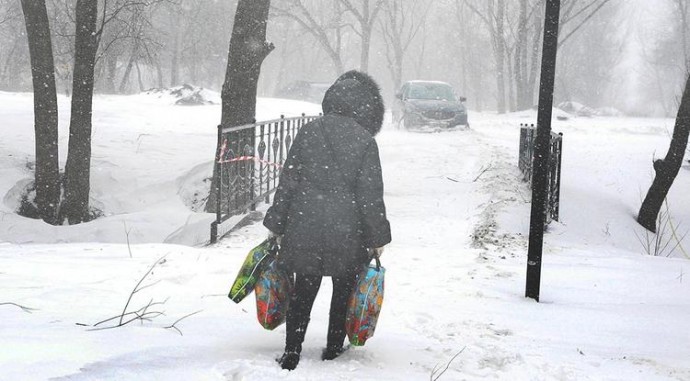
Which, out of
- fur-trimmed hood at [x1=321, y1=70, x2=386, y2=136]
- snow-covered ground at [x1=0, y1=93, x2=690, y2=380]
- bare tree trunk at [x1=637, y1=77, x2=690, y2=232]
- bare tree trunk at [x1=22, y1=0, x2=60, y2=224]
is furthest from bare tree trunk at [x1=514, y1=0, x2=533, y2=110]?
fur-trimmed hood at [x1=321, y1=70, x2=386, y2=136]

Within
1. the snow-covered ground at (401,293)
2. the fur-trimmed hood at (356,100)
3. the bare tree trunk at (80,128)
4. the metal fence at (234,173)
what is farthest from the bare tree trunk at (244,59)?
the fur-trimmed hood at (356,100)

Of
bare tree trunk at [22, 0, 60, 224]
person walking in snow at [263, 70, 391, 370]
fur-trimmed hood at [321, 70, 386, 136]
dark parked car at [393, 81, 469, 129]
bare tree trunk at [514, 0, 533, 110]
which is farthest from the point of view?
bare tree trunk at [514, 0, 533, 110]

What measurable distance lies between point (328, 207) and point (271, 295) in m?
0.61

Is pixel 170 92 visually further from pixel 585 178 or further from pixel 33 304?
pixel 33 304

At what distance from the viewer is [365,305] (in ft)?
11.5

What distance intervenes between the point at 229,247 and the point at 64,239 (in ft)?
9.25

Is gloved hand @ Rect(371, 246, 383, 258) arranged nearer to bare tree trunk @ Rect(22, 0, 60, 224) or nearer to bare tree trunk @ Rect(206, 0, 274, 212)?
bare tree trunk @ Rect(206, 0, 274, 212)

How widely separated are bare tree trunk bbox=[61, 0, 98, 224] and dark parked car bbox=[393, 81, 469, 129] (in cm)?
1246

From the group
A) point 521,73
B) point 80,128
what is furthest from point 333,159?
point 521,73

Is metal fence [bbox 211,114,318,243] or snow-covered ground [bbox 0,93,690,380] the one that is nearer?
snow-covered ground [bbox 0,93,690,380]

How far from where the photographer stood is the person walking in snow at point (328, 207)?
341cm

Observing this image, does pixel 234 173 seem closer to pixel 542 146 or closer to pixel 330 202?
pixel 542 146

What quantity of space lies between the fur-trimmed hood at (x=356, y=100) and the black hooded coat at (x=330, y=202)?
68mm

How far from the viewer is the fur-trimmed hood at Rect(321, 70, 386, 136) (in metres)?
3.52
